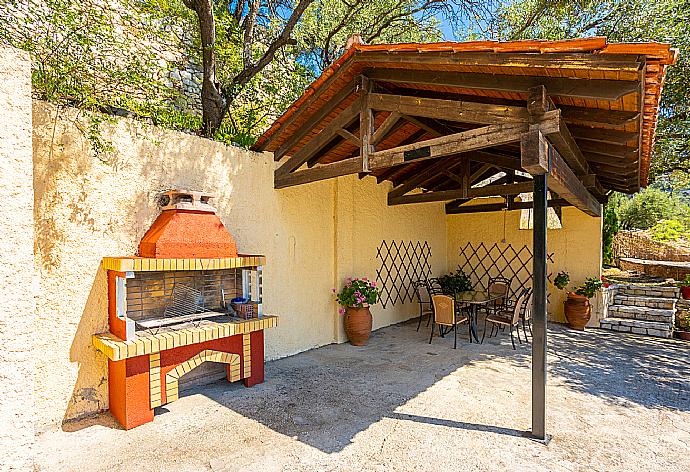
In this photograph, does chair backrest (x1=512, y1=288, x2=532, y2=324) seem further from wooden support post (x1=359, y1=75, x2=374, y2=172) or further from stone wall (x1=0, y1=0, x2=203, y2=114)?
stone wall (x1=0, y1=0, x2=203, y2=114)

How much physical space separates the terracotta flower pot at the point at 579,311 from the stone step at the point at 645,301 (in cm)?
96

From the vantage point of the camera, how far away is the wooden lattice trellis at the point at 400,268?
6891mm

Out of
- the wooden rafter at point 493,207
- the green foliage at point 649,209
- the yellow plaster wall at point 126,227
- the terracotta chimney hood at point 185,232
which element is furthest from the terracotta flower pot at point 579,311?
the green foliage at point 649,209

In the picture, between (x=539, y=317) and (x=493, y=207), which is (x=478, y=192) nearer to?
(x=493, y=207)

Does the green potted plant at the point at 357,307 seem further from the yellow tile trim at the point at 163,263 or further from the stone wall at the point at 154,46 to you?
the stone wall at the point at 154,46

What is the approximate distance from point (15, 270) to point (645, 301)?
8.90 metres

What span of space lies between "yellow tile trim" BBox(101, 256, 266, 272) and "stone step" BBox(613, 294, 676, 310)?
7.21 metres

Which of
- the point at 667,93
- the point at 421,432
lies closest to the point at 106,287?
the point at 421,432

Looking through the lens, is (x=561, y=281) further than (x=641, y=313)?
Yes

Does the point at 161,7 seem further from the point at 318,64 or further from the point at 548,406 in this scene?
the point at 548,406

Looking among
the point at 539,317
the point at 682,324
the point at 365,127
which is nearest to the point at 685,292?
the point at 682,324

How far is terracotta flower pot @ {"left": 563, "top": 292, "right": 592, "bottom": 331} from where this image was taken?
6.69 meters

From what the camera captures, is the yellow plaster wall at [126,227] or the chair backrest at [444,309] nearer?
the yellow plaster wall at [126,227]

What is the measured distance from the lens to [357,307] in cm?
558
